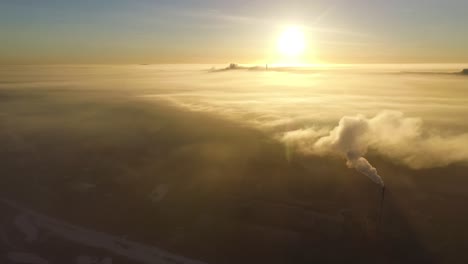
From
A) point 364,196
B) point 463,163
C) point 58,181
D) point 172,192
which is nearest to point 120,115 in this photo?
point 58,181

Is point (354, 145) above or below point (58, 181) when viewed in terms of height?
above

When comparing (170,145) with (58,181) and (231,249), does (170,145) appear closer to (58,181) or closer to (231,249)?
(58,181)

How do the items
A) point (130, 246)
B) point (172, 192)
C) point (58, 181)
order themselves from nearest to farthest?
point (130, 246) < point (172, 192) < point (58, 181)

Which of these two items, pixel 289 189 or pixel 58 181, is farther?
pixel 58 181

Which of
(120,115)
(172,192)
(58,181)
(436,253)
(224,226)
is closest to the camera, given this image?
(436,253)

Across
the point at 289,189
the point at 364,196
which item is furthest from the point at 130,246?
the point at 364,196

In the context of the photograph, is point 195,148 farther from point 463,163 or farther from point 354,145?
point 463,163

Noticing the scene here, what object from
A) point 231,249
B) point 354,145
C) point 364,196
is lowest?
point 231,249
